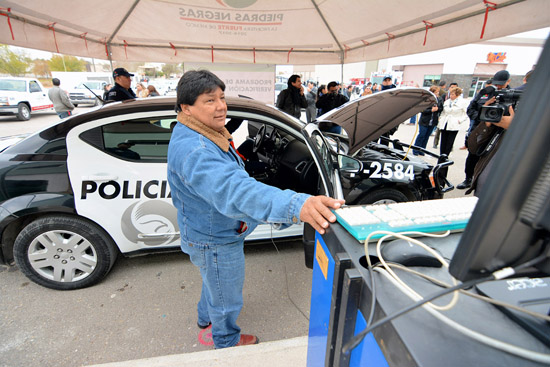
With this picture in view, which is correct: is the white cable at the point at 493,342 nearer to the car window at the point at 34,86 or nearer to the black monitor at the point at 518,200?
the black monitor at the point at 518,200

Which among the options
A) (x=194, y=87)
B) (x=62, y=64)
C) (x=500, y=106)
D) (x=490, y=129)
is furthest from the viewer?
(x=62, y=64)

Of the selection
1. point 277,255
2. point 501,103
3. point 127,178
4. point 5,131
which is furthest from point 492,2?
point 5,131

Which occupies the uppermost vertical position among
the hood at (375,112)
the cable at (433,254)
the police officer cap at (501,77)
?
the police officer cap at (501,77)

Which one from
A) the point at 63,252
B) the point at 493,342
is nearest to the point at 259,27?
the point at 63,252

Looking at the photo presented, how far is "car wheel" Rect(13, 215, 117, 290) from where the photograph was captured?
2.33 metres

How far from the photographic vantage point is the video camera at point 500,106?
6.19 ft

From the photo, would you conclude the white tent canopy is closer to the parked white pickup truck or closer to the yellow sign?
the yellow sign

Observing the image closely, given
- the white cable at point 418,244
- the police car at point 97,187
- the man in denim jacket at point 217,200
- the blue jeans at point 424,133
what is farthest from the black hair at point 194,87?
the blue jeans at point 424,133

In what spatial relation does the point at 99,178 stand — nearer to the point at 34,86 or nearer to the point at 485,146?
the point at 485,146

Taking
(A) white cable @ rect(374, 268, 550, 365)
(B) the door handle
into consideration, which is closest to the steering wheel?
(B) the door handle

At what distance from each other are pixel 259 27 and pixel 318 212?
4.74m

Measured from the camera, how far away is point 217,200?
1.14m

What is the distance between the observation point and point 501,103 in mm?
1991

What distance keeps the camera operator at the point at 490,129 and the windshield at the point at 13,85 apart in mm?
16902
